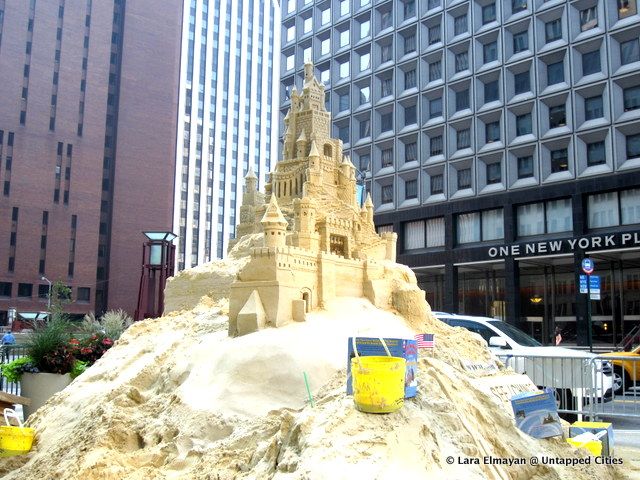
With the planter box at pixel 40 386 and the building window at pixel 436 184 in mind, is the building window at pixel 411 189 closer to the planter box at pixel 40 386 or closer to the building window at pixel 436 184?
the building window at pixel 436 184

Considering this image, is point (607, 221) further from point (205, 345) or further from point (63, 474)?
point (63, 474)

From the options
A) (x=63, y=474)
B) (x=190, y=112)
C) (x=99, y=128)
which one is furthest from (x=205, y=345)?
(x=190, y=112)

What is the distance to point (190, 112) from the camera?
3388 inches

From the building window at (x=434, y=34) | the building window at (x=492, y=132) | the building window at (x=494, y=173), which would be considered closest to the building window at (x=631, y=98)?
the building window at (x=492, y=132)

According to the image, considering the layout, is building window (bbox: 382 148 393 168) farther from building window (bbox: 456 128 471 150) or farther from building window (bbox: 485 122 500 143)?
building window (bbox: 485 122 500 143)

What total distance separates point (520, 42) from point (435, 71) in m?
5.23

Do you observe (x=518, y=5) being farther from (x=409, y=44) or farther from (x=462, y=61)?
(x=409, y=44)

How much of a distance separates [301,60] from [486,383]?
35751mm

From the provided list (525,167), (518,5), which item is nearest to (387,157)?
(525,167)

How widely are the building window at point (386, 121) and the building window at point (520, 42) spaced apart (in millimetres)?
8244

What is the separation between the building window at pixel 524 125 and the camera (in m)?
30.7

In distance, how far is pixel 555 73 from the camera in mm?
30094

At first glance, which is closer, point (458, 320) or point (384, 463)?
point (384, 463)

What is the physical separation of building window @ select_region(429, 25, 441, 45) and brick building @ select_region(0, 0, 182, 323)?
33188 millimetres
